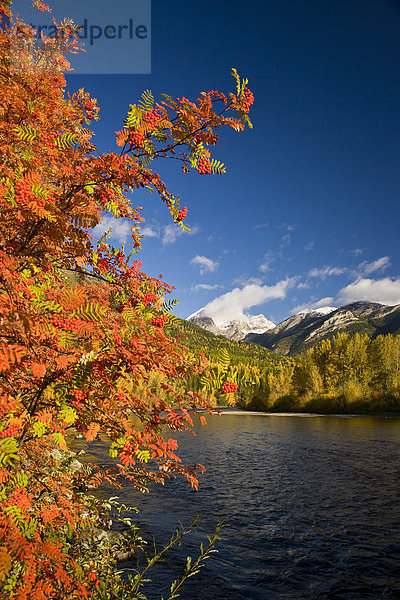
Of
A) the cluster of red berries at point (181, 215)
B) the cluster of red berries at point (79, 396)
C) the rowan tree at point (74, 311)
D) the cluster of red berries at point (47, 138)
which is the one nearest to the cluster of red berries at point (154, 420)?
the rowan tree at point (74, 311)

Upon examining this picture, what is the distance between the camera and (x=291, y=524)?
555 inches

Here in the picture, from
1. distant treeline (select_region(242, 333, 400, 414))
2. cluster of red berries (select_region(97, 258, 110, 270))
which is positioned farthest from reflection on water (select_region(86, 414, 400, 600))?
distant treeline (select_region(242, 333, 400, 414))

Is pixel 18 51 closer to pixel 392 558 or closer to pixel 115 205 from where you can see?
pixel 115 205

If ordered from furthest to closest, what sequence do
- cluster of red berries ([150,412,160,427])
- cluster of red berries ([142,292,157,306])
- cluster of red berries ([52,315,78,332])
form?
cluster of red berries ([142,292,157,306]) < cluster of red berries ([150,412,160,427]) < cluster of red berries ([52,315,78,332])

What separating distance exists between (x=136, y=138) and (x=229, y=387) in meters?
2.92

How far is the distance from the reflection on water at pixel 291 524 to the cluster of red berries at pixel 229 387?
26.0 feet

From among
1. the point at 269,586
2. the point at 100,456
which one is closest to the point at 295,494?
the point at 269,586

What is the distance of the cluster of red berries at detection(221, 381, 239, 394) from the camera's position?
3.61m

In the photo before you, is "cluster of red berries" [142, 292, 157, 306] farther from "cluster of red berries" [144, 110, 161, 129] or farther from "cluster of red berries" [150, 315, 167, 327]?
"cluster of red berries" [144, 110, 161, 129]

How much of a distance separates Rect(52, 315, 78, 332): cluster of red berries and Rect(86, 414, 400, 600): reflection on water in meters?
8.81

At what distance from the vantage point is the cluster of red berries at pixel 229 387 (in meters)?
3.61

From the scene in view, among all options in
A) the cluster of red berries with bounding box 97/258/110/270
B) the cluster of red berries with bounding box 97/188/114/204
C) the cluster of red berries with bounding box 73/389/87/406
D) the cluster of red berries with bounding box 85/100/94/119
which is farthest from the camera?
the cluster of red berries with bounding box 85/100/94/119

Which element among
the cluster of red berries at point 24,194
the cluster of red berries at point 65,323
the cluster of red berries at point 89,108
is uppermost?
the cluster of red berries at point 89,108

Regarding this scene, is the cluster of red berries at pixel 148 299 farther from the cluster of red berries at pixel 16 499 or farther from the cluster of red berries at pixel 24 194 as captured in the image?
the cluster of red berries at pixel 16 499
